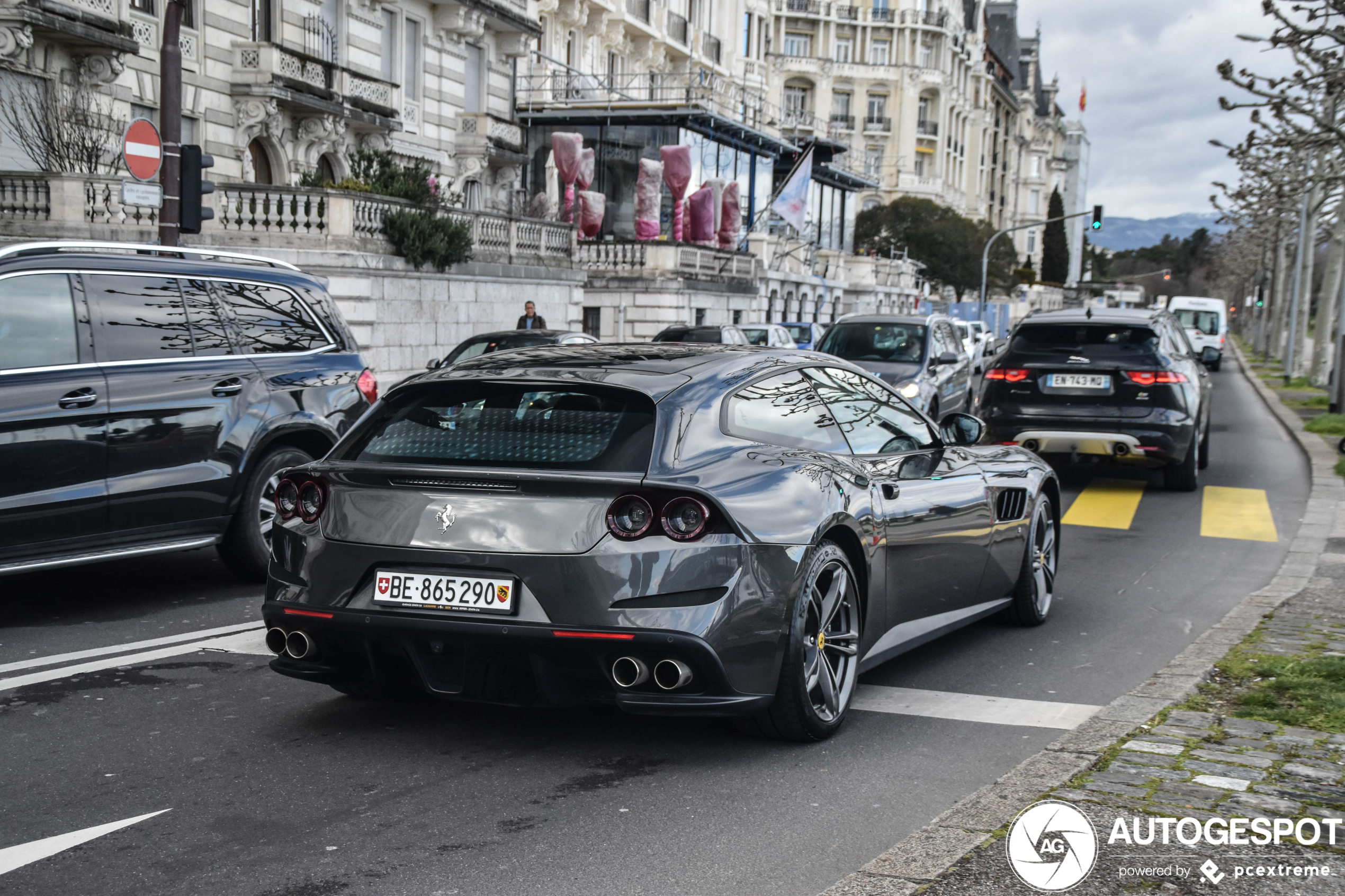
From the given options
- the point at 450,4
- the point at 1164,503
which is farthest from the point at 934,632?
the point at 450,4

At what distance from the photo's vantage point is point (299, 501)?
4.93m

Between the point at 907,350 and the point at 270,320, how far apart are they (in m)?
11.4

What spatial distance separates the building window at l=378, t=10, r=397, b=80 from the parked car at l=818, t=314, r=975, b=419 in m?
18.8

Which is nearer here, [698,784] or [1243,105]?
[698,784]

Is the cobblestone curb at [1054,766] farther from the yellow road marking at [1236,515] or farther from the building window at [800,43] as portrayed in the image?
the building window at [800,43]

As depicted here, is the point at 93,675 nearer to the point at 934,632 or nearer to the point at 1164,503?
the point at 934,632

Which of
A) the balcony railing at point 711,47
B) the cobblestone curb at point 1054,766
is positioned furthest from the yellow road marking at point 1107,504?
the balcony railing at point 711,47

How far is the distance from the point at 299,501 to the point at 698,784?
1.77 metres

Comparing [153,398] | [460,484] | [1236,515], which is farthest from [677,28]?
[460,484]

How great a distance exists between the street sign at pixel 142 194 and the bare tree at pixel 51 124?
940cm

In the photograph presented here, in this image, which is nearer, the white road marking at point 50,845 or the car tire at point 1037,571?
the white road marking at point 50,845

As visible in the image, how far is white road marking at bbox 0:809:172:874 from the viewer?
372 centimetres

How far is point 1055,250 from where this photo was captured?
152 metres

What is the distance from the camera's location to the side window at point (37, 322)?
269 inches
